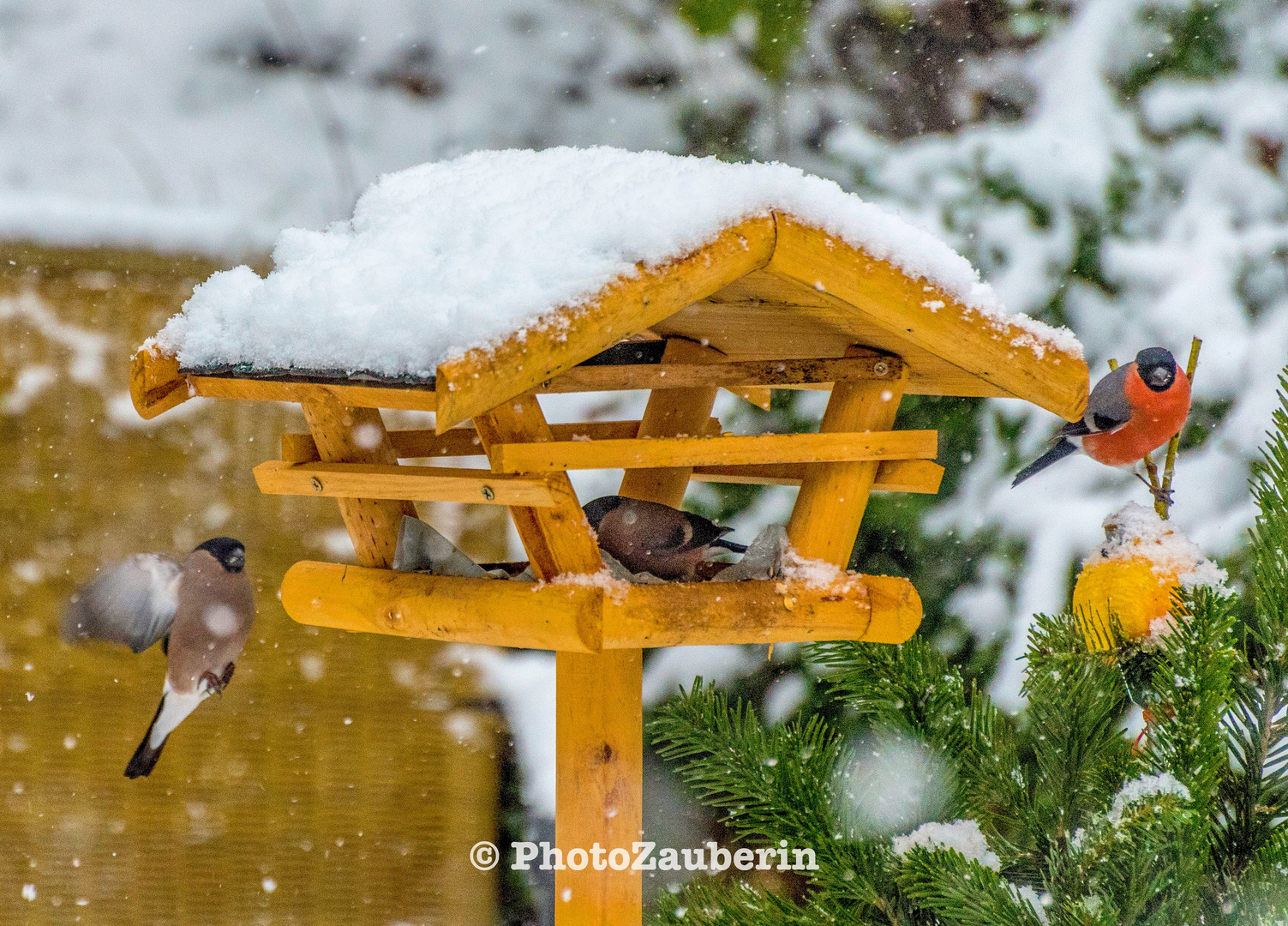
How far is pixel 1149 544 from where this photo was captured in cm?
86

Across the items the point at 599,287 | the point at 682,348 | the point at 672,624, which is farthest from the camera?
the point at 682,348

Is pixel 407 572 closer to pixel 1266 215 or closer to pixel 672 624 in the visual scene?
pixel 672 624

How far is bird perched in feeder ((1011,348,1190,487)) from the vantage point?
1.01m

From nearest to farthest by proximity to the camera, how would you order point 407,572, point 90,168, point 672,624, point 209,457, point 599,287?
point 599,287 → point 672,624 → point 407,572 → point 209,457 → point 90,168

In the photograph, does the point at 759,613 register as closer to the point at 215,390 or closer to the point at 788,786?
the point at 788,786

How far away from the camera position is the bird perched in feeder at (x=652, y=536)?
83cm

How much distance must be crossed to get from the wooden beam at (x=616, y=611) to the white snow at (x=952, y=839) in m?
0.15

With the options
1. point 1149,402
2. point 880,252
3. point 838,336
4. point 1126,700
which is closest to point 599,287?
point 880,252

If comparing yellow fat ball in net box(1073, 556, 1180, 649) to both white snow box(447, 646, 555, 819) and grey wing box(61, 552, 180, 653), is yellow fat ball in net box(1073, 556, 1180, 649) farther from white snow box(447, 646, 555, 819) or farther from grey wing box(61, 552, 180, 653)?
white snow box(447, 646, 555, 819)

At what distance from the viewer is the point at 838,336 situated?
87 centimetres

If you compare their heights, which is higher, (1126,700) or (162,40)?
(162,40)

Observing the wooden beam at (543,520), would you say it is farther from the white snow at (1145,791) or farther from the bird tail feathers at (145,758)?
the bird tail feathers at (145,758)

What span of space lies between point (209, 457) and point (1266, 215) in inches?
66.1

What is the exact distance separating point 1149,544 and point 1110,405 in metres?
0.22
